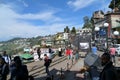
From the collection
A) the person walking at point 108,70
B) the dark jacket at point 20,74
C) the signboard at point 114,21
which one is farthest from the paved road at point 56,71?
the signboard at point 114,21

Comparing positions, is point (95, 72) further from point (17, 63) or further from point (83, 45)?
point (83, 45)

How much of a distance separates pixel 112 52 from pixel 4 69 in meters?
19.1

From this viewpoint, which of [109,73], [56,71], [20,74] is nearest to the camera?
[109,73]

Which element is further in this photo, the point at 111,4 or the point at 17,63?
the point at 111,4

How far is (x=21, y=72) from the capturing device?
337 inches

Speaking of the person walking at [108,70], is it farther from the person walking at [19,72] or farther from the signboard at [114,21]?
the signboard at [114,21]

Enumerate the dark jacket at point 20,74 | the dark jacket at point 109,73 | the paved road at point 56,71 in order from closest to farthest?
1. the dark jacket at point 109,73
2. the dark jacket at point 20,74
3. the paved road at point 56,71

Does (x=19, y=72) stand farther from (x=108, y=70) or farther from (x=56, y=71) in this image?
(x=56, y=71)

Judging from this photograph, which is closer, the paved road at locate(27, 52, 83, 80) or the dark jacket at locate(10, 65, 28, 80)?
the dark jacket at locate(10, 65, 28, 80)

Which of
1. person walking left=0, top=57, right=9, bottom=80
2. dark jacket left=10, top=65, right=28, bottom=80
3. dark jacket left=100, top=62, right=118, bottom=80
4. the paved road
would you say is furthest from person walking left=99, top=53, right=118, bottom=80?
the paved road

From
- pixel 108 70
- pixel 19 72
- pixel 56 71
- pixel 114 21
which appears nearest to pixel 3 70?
pixel 19 72

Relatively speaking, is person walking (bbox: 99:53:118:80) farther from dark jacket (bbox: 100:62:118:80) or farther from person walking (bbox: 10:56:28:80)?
person walking (bbox: 10:56:28:80)

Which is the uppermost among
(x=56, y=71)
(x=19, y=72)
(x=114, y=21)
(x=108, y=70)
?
(x=114, y=21)

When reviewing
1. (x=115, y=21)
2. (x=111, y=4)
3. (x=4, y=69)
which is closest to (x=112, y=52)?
(x=4, y=69)
